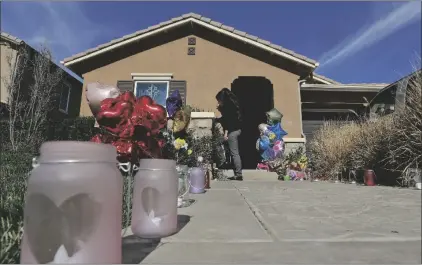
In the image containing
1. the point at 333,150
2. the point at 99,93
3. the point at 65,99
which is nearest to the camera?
the point at 99,93

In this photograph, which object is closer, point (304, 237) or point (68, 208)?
point (68, 208)

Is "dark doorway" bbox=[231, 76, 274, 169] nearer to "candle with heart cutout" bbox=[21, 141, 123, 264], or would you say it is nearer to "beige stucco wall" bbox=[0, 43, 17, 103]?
"beige stucco wall" bbox=[0, 43, 17, 103]

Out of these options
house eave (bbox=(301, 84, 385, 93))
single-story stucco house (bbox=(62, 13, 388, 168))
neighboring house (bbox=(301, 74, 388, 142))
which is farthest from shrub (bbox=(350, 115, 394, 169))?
neighboring house (bbox=(301, 74, 388, 142))

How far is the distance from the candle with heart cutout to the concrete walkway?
0.34m

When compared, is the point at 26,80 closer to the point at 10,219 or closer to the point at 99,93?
the point at 99,93

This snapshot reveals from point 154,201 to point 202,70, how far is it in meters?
9.31

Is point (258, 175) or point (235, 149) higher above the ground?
point (235, 149)

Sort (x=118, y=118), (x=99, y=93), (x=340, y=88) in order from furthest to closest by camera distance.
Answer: (x=340, y=88), (x=99, y=93), (x=118, y=118)

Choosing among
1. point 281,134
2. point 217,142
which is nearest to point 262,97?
point 281,134

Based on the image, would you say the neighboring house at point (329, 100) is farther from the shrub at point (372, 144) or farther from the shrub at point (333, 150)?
the shrub at point (372, 144)

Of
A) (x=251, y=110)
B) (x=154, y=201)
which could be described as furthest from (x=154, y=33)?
(x=154, y=201)

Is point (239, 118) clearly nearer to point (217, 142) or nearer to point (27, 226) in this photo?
point (217, 142)

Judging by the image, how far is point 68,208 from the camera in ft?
4.53

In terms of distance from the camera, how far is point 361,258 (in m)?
1.47
